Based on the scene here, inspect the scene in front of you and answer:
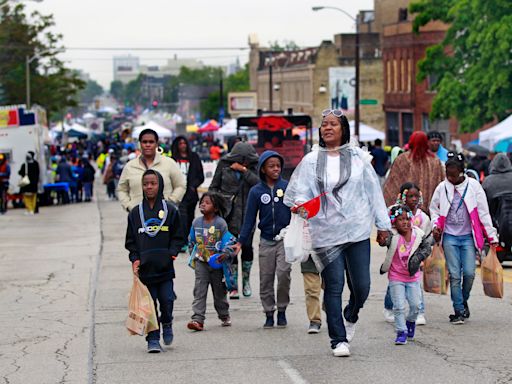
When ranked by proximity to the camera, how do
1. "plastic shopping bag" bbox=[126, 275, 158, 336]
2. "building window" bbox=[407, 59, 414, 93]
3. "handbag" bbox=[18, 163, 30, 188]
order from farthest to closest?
"building window" bbox=[407, 59, 414, 93], "handbag" bbox=[18, 163, 30, 188], "plastic shopping bag" bbox=[126, 275, 158, 336]

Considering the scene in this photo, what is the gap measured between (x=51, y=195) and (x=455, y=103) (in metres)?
14.0

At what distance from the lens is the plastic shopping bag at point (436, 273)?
11812 mm

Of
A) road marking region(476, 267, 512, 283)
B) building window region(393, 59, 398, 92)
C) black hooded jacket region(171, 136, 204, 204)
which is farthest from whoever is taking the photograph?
building window region(393, 59, 398, 92)

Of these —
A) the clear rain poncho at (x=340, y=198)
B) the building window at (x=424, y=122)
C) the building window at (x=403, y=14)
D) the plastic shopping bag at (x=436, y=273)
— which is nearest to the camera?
the clear rain poncho at (x=340, y=198)

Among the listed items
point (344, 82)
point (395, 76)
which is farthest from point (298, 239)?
point (344, 82)

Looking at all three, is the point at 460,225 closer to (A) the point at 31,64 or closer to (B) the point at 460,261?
(B) the point at 460,261

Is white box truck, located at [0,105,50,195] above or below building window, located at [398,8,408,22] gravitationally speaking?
below

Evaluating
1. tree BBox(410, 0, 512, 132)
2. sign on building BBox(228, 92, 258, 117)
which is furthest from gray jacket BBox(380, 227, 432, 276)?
sign on building BBox(228, 92, 258, 117)

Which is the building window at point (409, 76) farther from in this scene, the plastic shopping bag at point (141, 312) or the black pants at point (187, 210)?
the plastic shopping bag at point (141, 312)

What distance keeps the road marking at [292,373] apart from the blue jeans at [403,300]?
1.24m

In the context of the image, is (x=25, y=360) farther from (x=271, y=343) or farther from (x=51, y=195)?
(x=51, y=195)

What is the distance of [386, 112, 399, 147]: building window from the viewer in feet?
232

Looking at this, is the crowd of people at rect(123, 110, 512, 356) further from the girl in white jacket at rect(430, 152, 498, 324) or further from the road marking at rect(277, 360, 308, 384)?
the road marking at rect(277, 360, 308, 384)

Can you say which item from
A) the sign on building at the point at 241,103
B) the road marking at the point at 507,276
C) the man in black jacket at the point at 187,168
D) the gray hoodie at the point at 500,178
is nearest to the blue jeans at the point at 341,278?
the gray hoodie at the point at 500,178
